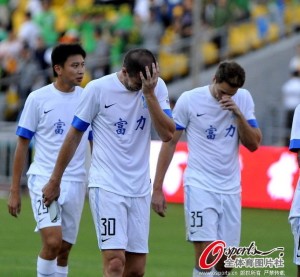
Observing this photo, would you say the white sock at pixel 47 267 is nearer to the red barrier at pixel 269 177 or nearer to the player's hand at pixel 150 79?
the player's hand at pixel 150 79

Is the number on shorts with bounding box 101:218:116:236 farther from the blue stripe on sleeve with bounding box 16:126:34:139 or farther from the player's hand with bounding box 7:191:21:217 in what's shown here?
the blue stripe on sleeve with bounding box 16:126:34:139

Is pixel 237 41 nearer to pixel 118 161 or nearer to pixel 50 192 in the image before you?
pixel 118 161

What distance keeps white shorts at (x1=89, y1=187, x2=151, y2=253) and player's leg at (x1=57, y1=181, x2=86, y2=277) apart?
123cm

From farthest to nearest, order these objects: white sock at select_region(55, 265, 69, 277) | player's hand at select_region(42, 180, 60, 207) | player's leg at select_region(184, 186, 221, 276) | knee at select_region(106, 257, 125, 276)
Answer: white sock at select_region(55, 265, 69, 277)
player's leg at select_region(184, 186, 221, 276)
player's hand at select_region(42, 180, 60, 207)
knee at select_region(106, 257, 125, 276)

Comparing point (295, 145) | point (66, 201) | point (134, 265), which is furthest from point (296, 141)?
point (66, 201)

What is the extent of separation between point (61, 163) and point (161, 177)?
4.35ft

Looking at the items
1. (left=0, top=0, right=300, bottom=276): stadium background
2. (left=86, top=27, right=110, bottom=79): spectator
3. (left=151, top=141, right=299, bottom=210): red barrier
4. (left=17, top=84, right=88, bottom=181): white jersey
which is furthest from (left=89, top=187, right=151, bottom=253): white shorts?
(left=86, top=27, right=110, bottom=79): spectator

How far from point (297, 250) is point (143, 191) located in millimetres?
1413

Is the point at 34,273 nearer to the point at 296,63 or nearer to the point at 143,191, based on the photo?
the point at 143,191

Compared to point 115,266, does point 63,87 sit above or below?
above

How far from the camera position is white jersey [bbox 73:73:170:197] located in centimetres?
992

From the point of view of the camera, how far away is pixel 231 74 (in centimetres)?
1077

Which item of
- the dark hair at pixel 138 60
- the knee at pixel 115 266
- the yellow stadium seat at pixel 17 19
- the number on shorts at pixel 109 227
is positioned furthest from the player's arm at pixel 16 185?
the yellow stadium seat at pixel 17 19

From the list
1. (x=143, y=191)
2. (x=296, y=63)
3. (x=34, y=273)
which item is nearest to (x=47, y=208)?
(x=143, y=191)
